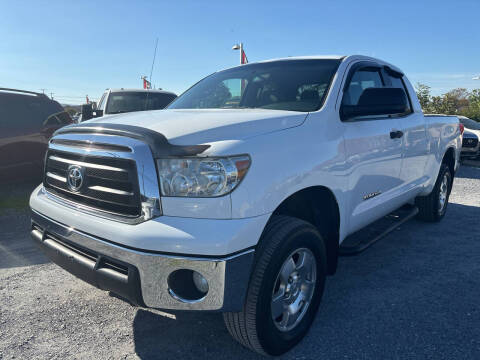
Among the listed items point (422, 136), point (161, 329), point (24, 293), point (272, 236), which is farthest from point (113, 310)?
point (422, 136)

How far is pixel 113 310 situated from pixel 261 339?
1.32 metres

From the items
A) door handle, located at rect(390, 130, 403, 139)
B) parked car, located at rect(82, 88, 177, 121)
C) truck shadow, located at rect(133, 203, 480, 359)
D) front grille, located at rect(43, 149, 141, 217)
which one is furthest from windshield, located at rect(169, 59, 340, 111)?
parked car, located at rect(82, 88, 177, 121)

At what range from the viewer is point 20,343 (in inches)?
97.2

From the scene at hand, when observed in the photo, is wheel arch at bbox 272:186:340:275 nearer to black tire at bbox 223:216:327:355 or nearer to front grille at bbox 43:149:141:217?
black tire at bbox 223:216:327:355

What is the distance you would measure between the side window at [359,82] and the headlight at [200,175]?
52.5 inches

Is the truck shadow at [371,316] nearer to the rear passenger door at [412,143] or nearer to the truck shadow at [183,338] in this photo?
Result: the truck shadow at [183,338]

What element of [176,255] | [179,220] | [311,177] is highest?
[311,177]

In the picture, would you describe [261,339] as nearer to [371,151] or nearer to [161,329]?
[161,329]

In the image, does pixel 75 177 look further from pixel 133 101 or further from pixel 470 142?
pixel 470 142

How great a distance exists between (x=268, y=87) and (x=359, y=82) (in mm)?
811

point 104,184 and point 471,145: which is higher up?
point 104,184

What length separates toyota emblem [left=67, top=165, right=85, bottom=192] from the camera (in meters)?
2.23

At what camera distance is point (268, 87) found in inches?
125

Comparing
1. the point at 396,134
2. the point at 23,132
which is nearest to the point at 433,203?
the point at 396,134
